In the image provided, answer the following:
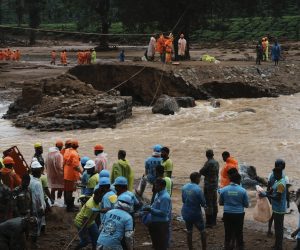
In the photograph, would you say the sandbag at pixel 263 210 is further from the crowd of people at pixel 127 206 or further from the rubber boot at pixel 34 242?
the rubber boot at pixel 34 242

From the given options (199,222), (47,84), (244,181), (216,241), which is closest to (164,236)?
(199,222)

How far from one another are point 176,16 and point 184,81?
902 centimetres

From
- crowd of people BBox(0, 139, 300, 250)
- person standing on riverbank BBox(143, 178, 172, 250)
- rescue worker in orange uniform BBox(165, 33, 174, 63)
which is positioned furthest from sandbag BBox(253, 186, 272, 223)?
rescue worker in orange uniform BBox(165, 33, 174, 63)

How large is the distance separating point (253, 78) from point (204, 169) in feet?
64.8

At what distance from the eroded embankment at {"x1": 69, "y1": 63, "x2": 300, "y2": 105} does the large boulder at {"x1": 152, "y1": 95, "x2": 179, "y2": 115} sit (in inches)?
92.8

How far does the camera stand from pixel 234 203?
8.43 metres

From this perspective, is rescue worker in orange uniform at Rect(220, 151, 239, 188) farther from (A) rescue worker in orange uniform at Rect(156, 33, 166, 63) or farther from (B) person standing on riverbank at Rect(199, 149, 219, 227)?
(A) rescue worker in orange uniform at Rect(156, 33, 166, 63)

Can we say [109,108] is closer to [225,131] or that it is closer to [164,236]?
[225,131]

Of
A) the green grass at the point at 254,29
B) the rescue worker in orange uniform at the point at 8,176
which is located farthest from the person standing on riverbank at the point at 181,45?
the green grass at the point at 254,29

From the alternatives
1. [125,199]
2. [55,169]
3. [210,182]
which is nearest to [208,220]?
[210,182]

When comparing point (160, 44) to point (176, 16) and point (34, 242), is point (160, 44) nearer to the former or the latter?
point (176, 16)

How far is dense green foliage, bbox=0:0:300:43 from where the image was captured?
1409 inches

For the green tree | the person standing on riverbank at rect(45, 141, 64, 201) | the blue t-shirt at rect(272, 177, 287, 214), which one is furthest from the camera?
the green tree

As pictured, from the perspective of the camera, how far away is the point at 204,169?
10453 millimetres
